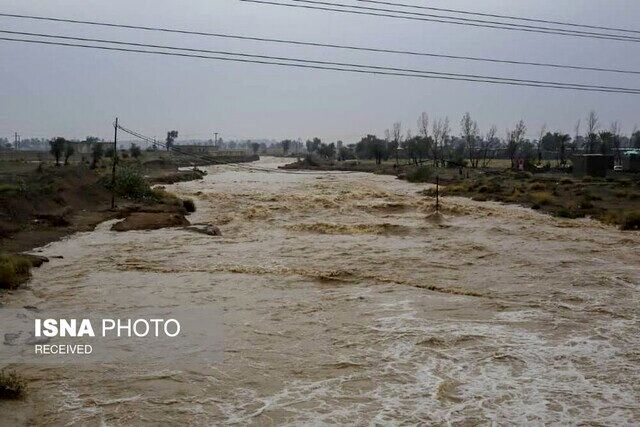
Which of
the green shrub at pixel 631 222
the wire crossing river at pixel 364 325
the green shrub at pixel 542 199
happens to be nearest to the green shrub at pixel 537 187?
the green shrub at pixel 542 199

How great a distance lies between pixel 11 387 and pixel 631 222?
864 inches

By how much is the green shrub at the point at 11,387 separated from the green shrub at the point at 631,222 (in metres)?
21.3

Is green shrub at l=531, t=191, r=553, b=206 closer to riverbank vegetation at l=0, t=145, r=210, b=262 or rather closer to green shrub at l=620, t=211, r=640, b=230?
green shrub at l=620, t=211, r=640, b=230

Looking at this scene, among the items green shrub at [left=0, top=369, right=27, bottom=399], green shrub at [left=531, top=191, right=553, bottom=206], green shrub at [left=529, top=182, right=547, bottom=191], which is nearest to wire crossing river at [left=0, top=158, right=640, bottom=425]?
green shrub at [left=0, top=369, right=27, bottom=399]

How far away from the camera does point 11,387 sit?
7094mm

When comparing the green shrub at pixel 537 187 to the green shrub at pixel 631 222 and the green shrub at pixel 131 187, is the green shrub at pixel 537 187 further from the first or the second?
the green shrub at pixel 131 187

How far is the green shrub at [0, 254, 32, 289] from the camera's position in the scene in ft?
39.9

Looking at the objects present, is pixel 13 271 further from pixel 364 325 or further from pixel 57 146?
pixel 57 146

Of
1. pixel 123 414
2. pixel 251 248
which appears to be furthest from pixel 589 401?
pixel 251 248

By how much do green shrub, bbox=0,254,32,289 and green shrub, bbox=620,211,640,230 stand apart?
784 inches

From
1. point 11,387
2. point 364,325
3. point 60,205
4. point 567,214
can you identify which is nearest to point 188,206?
point 60,205

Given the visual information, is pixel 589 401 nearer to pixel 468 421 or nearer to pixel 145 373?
pixel 468 421

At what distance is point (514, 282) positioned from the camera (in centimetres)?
1370

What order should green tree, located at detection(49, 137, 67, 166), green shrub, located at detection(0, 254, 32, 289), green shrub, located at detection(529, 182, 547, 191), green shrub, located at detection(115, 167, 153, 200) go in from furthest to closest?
green tree, located at detection(49, 137, 67, 166)
green shrub, located at detection(529, 182, 547, 191)
green shrub, located at detection(115, 167, 153, 200)
green shrub, located at detection(0, 254, 32, 289)
